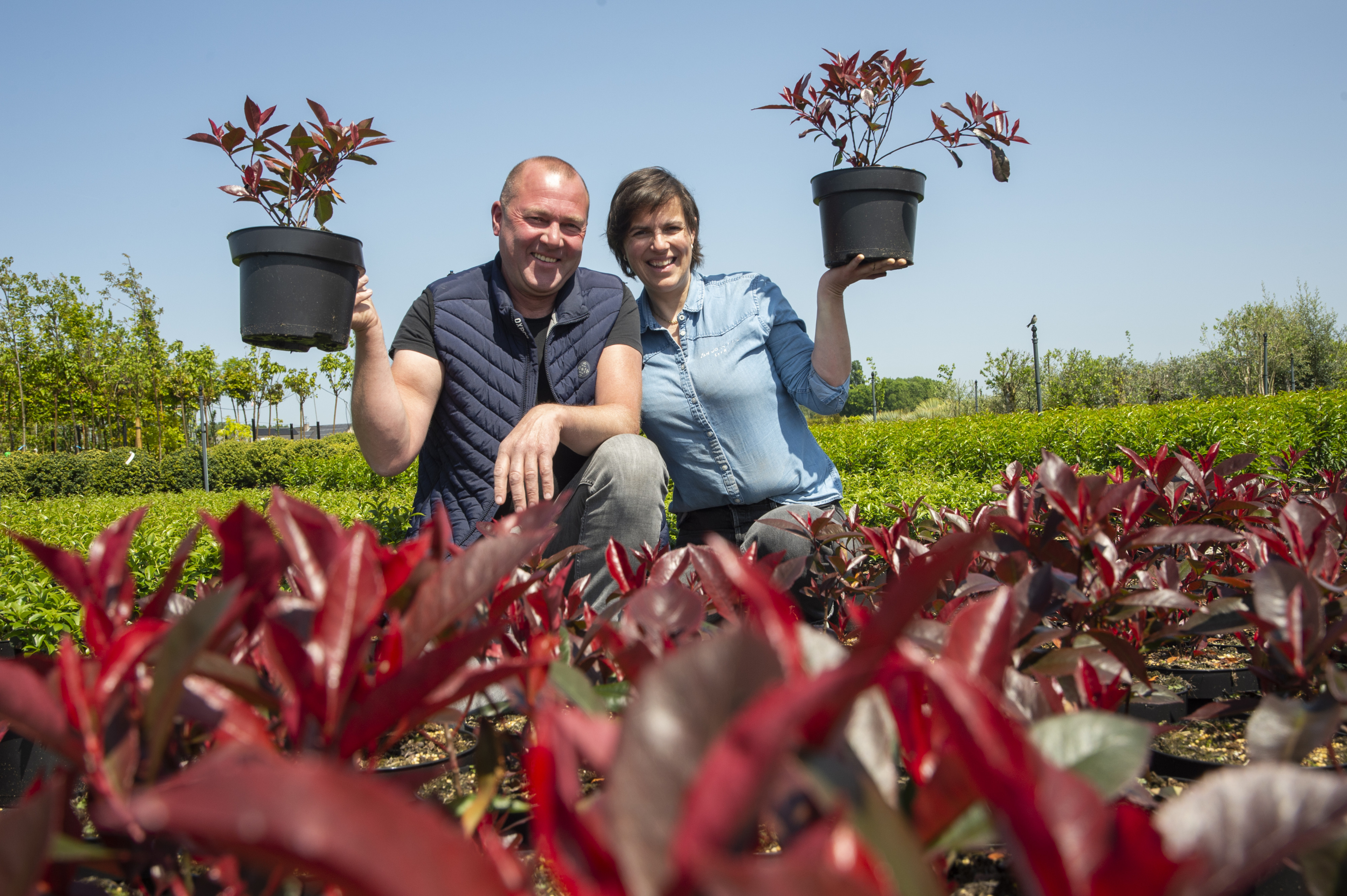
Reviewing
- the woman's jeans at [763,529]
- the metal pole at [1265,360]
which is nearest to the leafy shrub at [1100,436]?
the woman's jeans at [763,529]

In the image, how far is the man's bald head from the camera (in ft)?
10.9

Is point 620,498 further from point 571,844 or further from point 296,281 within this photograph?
point 571,844

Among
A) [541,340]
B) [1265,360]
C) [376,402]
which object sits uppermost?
[1265,360]

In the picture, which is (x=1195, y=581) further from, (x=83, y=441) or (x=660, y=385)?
(x=83, y=441)

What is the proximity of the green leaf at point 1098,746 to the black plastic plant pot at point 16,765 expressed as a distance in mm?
2416

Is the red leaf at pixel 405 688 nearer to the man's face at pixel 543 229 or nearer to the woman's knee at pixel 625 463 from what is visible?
the woman's knee at pixel 625 463

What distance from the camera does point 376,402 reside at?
2824 mm

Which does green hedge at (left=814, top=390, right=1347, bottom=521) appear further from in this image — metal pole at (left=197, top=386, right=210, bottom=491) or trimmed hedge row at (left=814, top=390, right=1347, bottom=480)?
metal pole at (left=197, top=386, right=210, bottom=491)

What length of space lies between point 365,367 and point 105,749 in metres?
2.35

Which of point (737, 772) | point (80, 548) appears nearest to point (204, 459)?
point (80, 548)

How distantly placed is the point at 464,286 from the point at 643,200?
0.85 meters

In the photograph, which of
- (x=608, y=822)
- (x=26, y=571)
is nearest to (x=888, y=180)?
(x=608, y=822)

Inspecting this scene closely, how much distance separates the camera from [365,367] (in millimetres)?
2779

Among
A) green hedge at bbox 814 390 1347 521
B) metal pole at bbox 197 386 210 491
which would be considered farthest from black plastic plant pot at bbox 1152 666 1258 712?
metal pole at bbox 197 386 210 491
